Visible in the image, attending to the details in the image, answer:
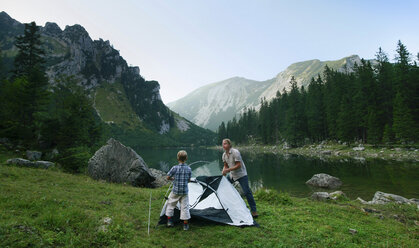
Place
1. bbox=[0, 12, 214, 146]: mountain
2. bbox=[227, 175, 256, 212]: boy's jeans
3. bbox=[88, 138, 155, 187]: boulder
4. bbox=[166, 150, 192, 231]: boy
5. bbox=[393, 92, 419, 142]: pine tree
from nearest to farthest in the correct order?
bbox=[166, 150, 192, 231]: boy
bbox=[227, 175, 256, 212]: boy's jeans
bbox=[88, 138, 155, 187]: boulder
bbox=[393, 92, 419, 142]: pine tree
bbox=[0, 12, 214, 146]: mountain

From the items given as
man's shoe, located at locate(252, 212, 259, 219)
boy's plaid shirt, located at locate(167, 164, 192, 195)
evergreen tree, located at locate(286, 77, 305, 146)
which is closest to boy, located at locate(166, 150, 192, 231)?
boy's plaid shirt, located at locate(167, 164, 192, 195)

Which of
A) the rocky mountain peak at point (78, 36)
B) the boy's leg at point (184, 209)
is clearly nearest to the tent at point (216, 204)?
the boy's leg at point (184, 209)

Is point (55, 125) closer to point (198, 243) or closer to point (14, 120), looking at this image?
point (14, 120)

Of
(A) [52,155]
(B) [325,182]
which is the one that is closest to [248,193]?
(B) [325,182]

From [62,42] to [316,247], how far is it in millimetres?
238647

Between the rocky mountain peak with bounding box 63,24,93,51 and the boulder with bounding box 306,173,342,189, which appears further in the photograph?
the rocky mountain peak with bounding box 63,24,93,51

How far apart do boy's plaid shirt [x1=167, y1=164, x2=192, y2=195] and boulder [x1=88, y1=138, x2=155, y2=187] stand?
35.4ft

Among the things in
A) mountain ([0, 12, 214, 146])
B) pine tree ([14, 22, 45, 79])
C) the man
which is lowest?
the man

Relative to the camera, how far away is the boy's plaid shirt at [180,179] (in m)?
7.17

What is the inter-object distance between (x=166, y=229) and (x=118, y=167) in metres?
12.1

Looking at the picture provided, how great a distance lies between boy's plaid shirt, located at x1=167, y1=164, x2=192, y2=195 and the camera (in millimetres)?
7171

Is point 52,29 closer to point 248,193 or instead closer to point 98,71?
point 98,71

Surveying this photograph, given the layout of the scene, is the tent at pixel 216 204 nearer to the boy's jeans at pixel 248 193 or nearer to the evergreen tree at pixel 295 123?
the boy's jeans at pixel 248 193

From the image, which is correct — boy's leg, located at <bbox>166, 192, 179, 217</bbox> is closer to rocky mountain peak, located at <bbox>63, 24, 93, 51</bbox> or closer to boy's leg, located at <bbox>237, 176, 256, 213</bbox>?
boy's leg, located at <bbox>237, 176, 256, 213</bbox>
